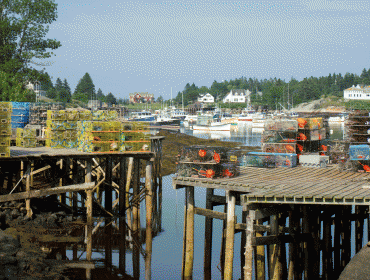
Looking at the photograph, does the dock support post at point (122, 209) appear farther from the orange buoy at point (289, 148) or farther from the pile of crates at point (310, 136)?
the pile of crates at point (310, 136)

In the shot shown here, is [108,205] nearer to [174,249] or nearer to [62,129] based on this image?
[174,249]

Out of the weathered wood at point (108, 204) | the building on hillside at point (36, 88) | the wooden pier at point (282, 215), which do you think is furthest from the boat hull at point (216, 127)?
the wooden pier at point (282, 215)

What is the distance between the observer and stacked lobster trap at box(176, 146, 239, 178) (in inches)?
680

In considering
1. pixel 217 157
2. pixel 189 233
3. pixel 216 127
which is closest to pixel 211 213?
pixel 189 233

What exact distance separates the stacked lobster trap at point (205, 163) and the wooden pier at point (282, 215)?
17.8 inches

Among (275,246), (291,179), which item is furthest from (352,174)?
(275,246)

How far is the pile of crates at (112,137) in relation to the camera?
2166 cm

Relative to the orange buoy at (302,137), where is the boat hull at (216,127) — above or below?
below

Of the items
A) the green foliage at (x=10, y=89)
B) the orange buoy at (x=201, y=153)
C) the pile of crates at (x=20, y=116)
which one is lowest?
the orange buoy at (x=201, y=153)

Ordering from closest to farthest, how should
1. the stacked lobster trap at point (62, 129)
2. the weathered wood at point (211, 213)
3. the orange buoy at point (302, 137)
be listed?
1. the weathered wood at point (211, 213)
2. the orange buoy at point (302, 137)
3. the stacked lobster trap at point (62, 129)

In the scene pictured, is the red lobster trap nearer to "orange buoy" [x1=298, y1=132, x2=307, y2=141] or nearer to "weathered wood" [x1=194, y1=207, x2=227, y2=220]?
"weathered wood" [x1=194, y1=207, x2=227, y2=220]

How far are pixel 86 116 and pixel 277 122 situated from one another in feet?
30.1

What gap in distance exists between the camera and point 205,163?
56.4 feet

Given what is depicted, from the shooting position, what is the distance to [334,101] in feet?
535
